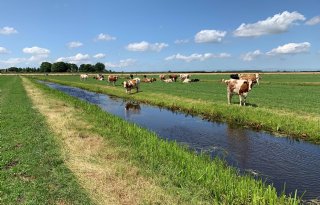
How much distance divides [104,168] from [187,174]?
2964 millimetres

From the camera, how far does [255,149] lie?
51.0 feet

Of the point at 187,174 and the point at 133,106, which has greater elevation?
the point at 187,174

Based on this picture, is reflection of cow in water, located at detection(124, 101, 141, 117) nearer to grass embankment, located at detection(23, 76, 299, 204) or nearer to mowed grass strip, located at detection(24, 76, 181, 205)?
mowed grass strip, located at detection(24, 76, 181, 205)

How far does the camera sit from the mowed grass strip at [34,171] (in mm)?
8984

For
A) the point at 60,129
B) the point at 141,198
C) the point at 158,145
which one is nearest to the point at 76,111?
the point at 60,129

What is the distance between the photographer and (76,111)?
24.8 metres

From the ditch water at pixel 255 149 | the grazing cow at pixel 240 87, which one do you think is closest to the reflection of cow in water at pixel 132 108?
the ditch water at pixel 255 149

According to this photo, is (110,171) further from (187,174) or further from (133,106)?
(133,106)

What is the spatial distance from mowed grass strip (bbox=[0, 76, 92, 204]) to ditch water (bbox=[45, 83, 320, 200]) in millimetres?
6175

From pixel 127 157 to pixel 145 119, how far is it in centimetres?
1237

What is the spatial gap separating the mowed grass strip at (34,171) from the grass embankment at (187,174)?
233 cm

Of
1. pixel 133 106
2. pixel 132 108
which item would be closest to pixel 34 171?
pixel 132 108

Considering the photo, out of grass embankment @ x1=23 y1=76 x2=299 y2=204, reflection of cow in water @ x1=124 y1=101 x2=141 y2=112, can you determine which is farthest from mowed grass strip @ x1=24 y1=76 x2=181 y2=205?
reflection of cow in water @ x1=124 y1=101 x2=141 y2=112

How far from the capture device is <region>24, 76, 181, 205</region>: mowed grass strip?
893cm
